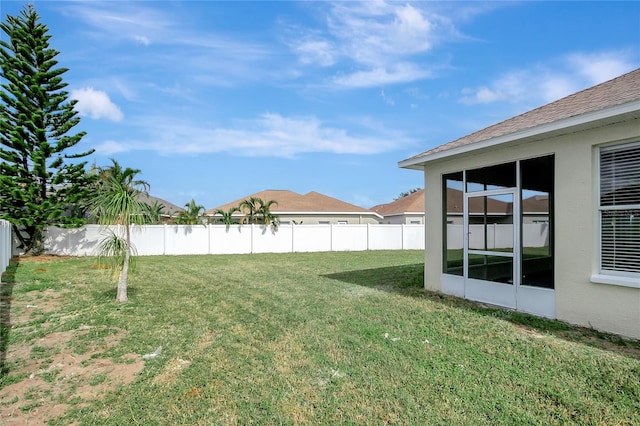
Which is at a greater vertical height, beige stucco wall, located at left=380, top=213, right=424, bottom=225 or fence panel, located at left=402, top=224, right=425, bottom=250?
beige stucco wall, located at left=380, top=213, right=424, bottom=225

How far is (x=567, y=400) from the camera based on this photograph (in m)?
2.95

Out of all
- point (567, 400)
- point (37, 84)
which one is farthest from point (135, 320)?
point (37, 84)

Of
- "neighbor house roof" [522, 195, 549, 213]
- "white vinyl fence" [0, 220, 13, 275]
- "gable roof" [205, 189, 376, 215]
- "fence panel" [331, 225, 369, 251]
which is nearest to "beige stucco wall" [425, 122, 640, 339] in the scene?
"neighbor house roof" [522, 195, 549, 213]

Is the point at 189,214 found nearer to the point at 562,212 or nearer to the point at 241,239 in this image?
the point at 241,239

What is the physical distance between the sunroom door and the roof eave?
897 millimetres

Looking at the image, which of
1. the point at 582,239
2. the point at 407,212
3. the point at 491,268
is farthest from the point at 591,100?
the point at 407,212

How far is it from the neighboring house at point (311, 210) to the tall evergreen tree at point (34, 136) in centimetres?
933

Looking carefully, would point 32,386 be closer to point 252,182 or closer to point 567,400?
point 567,400

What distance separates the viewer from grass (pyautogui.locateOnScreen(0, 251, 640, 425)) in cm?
283

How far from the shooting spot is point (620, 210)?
184 inches

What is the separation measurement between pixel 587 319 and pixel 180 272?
10588mm

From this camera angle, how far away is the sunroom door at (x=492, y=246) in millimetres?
6008

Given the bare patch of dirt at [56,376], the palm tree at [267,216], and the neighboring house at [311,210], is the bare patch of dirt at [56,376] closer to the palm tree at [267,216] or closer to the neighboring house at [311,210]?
the palm tree at [267,216]

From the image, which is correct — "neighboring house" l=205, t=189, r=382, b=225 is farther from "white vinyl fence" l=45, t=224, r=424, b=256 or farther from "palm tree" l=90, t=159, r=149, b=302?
"palm tree" l=90, t=159, r=149, b=302
